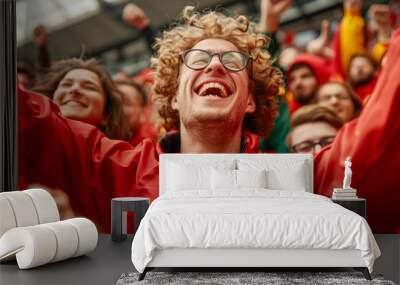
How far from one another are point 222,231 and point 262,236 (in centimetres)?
30

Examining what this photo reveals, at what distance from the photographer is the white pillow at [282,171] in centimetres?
600

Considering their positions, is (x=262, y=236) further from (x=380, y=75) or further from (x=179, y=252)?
(x=380, y=75)

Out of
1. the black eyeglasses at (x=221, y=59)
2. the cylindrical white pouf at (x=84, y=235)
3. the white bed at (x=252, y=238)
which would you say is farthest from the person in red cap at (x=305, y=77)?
the cylindrical white pouf at (x=84, y=235)

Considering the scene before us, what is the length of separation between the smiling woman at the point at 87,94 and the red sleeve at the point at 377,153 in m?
2.33

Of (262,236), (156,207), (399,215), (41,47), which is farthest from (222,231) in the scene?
(41,47)

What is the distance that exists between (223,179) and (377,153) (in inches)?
69.7

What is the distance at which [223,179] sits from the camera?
231 inches

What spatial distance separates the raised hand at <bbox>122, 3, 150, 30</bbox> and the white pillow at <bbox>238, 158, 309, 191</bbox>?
1.89m

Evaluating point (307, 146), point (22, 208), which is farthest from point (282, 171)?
point (22, 208)

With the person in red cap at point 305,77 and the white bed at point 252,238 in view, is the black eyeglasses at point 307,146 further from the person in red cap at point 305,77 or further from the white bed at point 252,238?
the white bed at point 252,238

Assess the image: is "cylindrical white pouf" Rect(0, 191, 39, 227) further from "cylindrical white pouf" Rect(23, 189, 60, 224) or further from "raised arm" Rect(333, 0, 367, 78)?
"raised arm" Rect(333, 0, 367, 78)

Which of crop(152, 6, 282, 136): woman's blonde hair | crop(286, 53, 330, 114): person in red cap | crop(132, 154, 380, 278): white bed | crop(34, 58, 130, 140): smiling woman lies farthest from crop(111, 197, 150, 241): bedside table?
crop(286, 53, 330, 114): person in red cap

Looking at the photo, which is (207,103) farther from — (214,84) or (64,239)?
(64,239)

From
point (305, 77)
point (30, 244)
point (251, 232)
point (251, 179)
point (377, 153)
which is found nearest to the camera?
point (251, 232)
